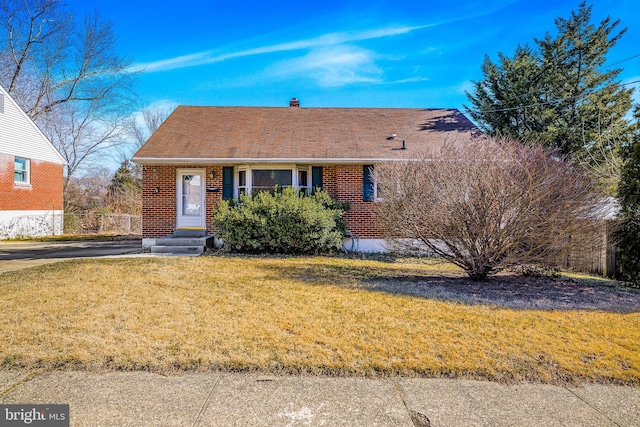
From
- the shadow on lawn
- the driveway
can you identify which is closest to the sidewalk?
the shadow on lawn

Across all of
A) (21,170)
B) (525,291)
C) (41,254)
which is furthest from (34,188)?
(525,291)

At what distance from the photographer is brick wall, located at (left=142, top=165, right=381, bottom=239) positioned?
38.9 ft

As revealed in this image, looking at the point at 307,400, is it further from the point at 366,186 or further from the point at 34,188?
the point at 34,188

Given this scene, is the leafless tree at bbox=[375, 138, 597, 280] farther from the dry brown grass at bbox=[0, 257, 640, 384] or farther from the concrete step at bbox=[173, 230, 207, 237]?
the concrete step at bbox=[173, 230, 207, 237]

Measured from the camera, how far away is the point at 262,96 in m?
20.7

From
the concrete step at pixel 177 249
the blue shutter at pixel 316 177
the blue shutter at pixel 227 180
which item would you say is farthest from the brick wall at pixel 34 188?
the blue shutter at pixel 316 177

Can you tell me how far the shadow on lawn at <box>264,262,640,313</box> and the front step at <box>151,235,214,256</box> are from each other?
3434 millimetres

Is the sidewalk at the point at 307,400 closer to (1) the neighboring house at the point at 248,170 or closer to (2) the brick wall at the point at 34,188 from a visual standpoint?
(1) the neighboring house at the point at 248,170

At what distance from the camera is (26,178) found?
17000mm

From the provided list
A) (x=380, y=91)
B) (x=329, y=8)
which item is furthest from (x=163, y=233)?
(x=380, y=91)

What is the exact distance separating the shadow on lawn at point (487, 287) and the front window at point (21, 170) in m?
15.0

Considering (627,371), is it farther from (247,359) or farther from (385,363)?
(247,359)

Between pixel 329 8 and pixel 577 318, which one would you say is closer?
pixel 577 318

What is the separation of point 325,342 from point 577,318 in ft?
11.5
